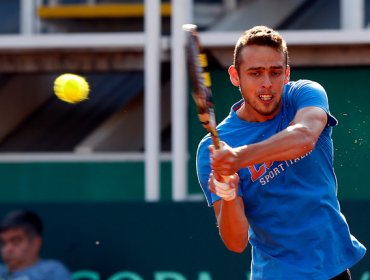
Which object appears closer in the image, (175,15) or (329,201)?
(329,201)

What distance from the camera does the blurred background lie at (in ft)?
24.9

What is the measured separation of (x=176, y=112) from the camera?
9039 mm

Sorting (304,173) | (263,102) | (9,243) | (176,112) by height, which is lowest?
(9,243)

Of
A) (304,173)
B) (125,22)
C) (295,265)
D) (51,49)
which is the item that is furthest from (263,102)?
(125,22)

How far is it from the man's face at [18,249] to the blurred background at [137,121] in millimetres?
301

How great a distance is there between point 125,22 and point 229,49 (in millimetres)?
2036

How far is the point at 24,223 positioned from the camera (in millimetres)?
7414

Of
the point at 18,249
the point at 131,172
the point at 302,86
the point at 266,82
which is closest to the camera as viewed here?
the point at 266,82

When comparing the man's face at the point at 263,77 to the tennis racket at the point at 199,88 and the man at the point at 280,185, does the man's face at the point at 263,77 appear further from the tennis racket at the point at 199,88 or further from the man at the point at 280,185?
the tennis racket at the point at 199,88

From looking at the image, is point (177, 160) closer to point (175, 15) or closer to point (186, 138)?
point (186, 138)

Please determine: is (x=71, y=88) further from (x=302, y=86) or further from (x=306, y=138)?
(x=306, y=138)

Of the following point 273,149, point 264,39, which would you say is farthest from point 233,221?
point 264,39

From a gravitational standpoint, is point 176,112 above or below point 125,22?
below

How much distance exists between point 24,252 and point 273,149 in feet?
13.6
